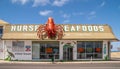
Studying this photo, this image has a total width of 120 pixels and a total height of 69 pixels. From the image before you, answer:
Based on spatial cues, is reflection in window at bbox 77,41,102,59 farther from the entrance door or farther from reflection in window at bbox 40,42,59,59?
reflection in window at bbox 40,42,59,59

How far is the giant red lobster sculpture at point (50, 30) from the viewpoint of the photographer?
4853 centimetres

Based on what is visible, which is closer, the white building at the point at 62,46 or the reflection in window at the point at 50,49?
the white building at the point at 62,46

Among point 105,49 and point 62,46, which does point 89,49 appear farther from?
point 62,46

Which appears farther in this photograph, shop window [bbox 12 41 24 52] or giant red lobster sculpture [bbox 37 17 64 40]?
shop window [bbox 12 41 24 52]

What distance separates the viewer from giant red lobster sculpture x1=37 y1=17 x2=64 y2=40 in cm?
4853

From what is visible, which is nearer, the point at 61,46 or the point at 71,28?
the point at 61,46

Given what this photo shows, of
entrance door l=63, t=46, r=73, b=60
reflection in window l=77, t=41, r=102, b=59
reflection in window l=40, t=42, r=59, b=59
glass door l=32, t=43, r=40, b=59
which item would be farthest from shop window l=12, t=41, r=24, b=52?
reflection in window l=77, t=41, r=102, b=59

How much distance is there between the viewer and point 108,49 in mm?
52188

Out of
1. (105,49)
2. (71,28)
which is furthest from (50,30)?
(105,49)

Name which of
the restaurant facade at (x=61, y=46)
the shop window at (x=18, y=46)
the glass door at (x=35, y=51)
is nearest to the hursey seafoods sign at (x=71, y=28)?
the restaurant facade at (x=61, y=46)

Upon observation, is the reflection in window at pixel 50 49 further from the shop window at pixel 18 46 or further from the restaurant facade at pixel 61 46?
the shop window at pixel 18 46

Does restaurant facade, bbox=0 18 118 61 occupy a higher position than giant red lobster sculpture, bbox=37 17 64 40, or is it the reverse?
giant red lobster sculpture, bbox=37 17 64 40

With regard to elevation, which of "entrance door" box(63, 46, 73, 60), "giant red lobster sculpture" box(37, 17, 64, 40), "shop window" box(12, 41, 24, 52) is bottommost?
"entrance door" box(63, 46, 73, 60)

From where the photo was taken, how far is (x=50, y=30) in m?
48.4
